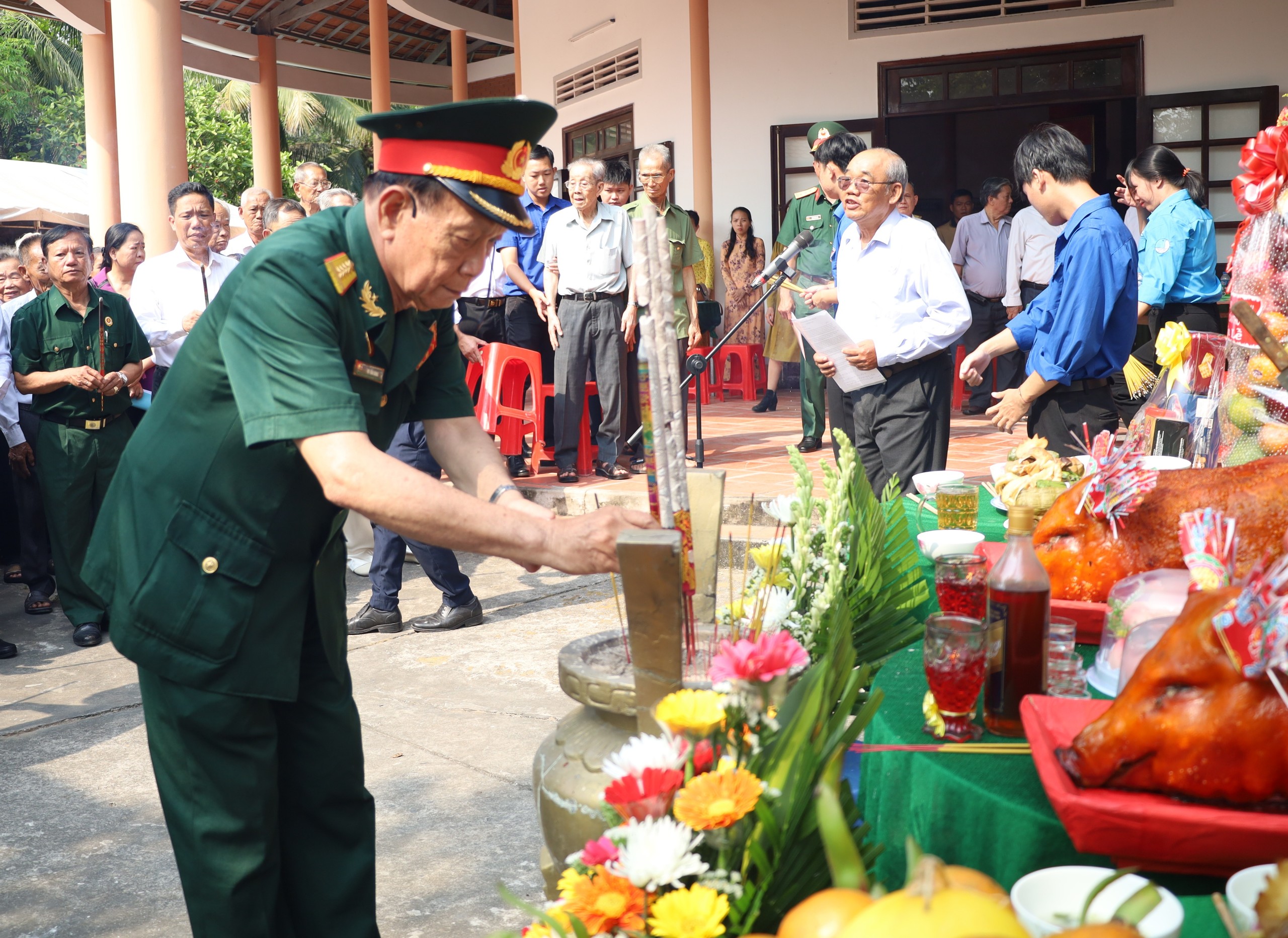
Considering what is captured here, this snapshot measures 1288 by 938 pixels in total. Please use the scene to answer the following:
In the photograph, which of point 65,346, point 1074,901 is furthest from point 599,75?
point 1074,901

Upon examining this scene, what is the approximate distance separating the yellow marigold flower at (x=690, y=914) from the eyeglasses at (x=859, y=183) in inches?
140

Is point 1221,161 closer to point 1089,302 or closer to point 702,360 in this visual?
point 702,360

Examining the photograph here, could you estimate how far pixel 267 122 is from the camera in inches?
654

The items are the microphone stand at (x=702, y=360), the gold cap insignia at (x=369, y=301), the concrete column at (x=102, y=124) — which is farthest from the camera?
the concrete column at (x=102, y=124)

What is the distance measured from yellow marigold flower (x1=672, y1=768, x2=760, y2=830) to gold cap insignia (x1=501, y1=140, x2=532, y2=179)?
1064mm

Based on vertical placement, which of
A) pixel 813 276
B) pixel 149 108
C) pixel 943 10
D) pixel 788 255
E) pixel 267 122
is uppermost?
pixel 267 122

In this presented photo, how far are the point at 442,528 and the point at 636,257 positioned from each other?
464 mm

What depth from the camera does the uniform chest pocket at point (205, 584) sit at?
6.27 feet

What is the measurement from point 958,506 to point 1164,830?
1.55 meters

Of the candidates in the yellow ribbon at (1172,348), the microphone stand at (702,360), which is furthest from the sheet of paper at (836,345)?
the yellow ribbon at (1172,348)

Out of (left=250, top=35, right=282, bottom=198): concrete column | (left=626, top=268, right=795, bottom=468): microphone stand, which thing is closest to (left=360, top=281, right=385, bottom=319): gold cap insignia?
(left=626, top=268, right=795, bottom=468): microphone stand

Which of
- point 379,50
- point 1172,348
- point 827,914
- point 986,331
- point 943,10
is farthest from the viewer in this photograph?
point 379,50

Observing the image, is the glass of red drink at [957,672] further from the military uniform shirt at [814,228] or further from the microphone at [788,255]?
the military uniform shirt at [814,228]

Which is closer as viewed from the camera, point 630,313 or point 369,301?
point 369,301
